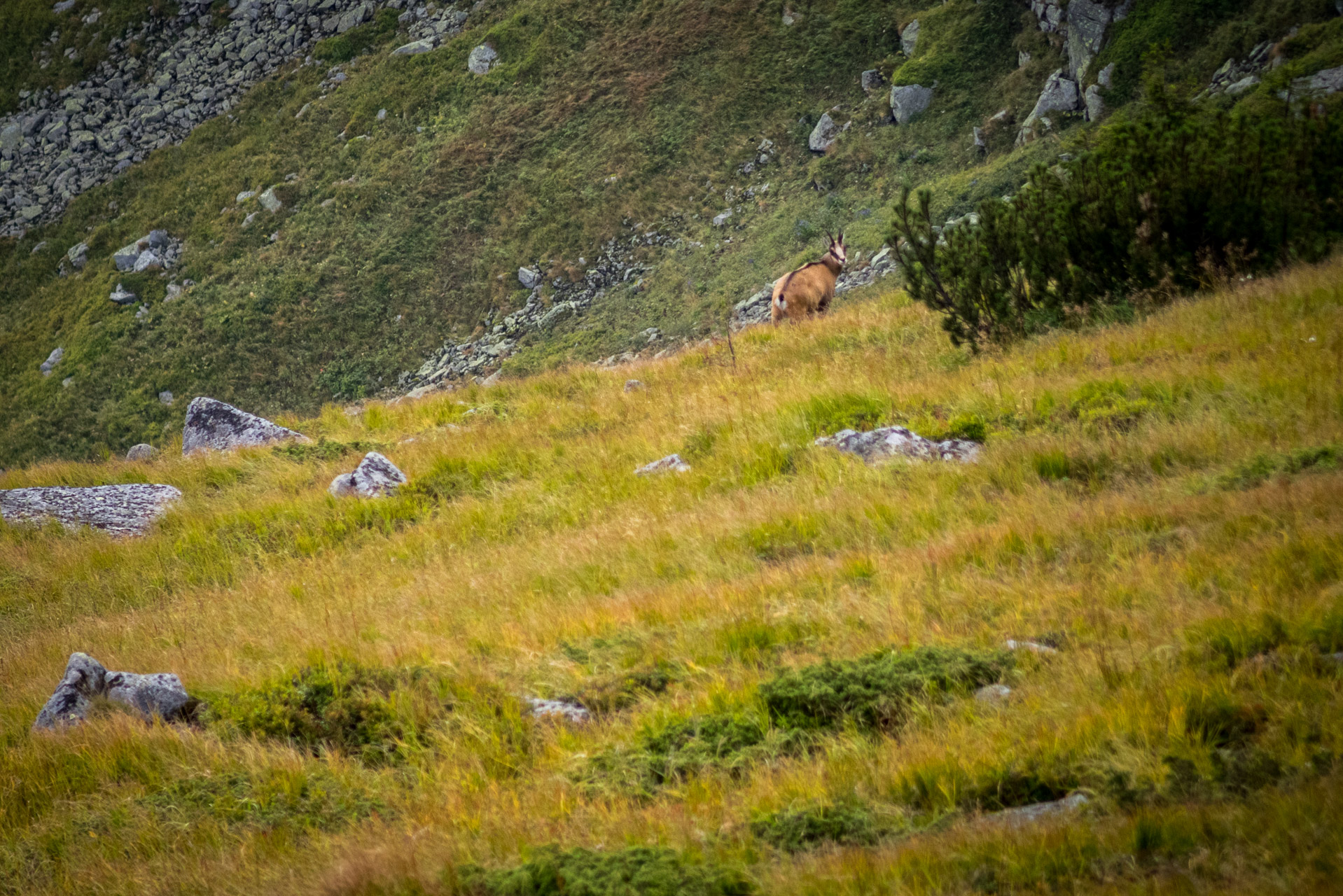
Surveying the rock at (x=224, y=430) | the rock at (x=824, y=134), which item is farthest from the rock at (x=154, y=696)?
the rock at (x=824, y=134)

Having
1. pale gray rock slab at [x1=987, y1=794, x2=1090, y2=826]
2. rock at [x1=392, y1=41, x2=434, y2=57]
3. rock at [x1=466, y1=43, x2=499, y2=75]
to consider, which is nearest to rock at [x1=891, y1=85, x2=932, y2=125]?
rock at [x1=466, y1=43, x2=499, y2=75]

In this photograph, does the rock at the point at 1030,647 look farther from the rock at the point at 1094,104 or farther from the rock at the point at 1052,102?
the rock at the point at 1052,102

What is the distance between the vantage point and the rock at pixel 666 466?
363 inches

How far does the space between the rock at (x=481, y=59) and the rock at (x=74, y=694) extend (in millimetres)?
48702

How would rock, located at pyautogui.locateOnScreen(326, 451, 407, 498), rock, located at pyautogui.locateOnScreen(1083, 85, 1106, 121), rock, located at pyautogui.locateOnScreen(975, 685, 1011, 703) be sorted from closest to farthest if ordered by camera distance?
rock, located at pyautogui.locateOnScreen(975, 685, 1011, 703), rock, located at pyautogui.locateOnScreen(326, 451, 407, 498), rock, located at pyautogui.locateOnScreen(1083, 85, 1106, 121)

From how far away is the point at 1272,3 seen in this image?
23.9 m

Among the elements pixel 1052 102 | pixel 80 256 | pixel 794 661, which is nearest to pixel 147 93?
pixel 80 256

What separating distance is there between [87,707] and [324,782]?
2.25m

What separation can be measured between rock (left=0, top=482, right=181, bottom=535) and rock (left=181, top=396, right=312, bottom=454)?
214cm

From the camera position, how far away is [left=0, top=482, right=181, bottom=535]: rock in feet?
37.6

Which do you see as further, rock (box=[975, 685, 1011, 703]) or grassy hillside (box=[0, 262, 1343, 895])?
rock (box=[975, 685, 1011, 703])

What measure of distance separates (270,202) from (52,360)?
45.4ft

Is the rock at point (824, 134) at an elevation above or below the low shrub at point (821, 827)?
below

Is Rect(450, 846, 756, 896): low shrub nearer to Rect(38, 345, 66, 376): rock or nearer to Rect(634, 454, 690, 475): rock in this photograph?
Rect(634, 454, 690, 475): rock
